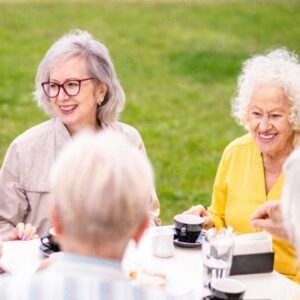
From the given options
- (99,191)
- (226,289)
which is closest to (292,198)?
(226,289)

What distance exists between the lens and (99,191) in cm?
178

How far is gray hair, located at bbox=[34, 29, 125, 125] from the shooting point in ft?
12.2

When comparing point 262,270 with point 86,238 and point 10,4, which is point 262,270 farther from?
point 10,4

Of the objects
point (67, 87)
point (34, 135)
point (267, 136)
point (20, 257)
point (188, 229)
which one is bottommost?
point (20, 257)

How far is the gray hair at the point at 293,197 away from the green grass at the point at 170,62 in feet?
11.8

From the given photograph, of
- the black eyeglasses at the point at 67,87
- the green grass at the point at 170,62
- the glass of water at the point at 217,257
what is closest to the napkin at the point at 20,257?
the glass of water at the point at 217,257

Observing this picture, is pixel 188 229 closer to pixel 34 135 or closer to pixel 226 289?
pixel 226 289

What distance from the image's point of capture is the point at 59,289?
1.79 metres

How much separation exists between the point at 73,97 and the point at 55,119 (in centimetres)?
17

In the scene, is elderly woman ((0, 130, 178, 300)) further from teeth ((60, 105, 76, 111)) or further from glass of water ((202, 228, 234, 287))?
teeth ((60, 105, 76, 111))

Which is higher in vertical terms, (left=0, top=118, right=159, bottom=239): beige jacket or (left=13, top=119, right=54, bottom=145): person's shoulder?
(left=13, top=119, right=54, bottom=145): person's shoulder

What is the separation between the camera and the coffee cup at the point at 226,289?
2443mm

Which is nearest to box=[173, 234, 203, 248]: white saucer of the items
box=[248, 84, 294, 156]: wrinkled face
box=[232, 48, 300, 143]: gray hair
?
box=[248, 84, 294, 156]: wrinkled face

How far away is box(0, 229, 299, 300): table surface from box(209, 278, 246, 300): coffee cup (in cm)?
14
